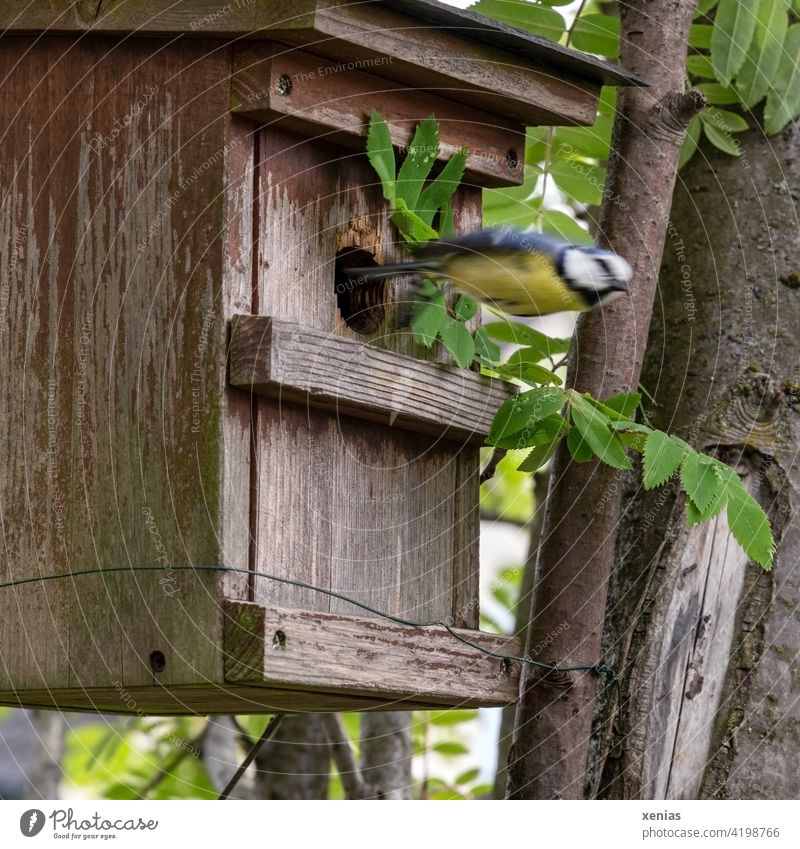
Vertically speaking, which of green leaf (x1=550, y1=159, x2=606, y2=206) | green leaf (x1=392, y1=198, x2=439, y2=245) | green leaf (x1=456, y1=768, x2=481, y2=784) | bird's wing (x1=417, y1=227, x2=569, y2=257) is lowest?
green leaf (x1=456, y1=768, x2=481, y2=784)

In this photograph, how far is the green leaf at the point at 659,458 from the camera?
2686 millimetres

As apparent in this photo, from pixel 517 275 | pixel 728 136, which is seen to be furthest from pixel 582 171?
pixel 517 275

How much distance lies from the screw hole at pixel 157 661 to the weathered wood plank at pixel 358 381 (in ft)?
1.58

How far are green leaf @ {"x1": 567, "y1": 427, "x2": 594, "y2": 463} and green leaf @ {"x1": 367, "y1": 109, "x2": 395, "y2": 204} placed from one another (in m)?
0.56

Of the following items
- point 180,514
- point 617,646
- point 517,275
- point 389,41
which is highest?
point 389,41

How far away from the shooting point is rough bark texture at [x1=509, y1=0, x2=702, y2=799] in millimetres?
2992

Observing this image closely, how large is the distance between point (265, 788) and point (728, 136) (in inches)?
94.5

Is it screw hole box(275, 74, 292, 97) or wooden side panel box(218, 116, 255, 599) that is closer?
wooden side panel box(218, 116, 255, 599)

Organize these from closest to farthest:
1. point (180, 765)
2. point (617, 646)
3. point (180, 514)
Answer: point (180, 514) < point (617, 646) < point (180, 765)

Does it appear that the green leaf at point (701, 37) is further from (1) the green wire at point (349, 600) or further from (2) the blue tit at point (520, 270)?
(1) the green wire at point (349, 600)

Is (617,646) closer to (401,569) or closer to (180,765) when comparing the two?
(401,569)

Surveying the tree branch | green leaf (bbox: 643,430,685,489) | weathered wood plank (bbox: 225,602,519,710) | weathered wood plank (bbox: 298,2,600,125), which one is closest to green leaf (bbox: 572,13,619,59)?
weathered wood plank (bbox: 298,2,600,125)

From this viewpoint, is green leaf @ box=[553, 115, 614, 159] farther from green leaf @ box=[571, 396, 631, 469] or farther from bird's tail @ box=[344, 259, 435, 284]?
green leaf @ box=[571, 396, 631, 469]

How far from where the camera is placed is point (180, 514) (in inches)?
101
